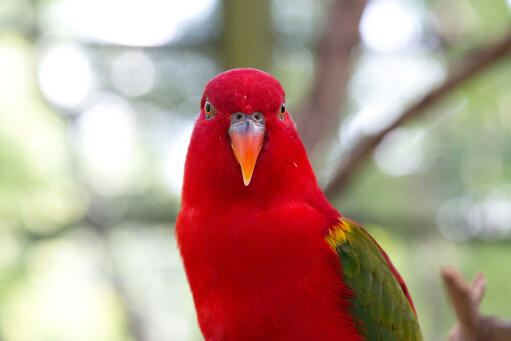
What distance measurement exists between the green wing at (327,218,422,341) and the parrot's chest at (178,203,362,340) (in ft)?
0.13

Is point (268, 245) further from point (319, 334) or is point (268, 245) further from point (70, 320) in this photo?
point (70, 320)

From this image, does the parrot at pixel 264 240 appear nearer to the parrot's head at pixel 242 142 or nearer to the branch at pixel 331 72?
the parrot's head at pixel 242 142

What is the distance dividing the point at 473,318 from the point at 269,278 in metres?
0.89

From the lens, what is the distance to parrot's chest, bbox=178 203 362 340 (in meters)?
1.00

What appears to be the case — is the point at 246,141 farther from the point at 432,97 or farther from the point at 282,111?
the point at 432,97

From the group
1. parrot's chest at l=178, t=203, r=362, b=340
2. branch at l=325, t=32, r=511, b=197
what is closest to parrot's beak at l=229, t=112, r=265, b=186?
parrot's chest at l=178, t=203, r=362, b=340

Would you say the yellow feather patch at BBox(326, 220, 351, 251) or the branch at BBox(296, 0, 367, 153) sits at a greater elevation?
the branch at BBox(296, 0, 367, 153)

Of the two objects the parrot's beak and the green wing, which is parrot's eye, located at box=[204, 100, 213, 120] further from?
the green wing

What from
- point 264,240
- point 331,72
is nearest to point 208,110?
point 264,240

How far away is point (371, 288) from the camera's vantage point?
1.12m

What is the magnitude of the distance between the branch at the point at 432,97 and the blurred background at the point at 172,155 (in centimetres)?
43

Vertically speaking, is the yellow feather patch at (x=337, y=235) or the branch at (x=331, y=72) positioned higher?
the branch at (x=331, y=72)

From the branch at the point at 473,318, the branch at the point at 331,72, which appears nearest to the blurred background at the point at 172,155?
the branch at the point at 331,72

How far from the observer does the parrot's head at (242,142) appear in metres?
1.05
